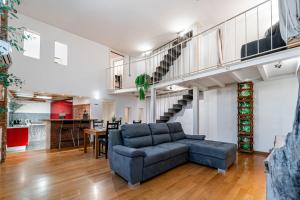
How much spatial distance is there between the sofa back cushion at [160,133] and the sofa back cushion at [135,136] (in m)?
0.20

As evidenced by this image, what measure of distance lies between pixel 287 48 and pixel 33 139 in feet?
31.3

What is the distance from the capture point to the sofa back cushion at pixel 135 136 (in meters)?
3.34

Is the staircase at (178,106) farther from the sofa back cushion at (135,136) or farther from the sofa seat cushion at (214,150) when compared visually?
the sofa back cushion at (135,136)

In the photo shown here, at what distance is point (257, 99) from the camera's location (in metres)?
4.94

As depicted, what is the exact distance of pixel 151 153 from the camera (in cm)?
300

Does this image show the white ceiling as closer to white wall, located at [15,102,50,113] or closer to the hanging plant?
the hanging plant

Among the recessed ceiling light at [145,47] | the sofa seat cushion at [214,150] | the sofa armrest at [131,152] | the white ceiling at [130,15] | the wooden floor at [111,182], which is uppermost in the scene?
the white ceiling at [130,15]

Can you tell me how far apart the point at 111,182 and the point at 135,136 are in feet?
3.30

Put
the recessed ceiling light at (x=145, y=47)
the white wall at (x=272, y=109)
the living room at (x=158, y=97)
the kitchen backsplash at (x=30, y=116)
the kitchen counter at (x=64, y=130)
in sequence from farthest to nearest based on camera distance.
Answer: the kitchen backsplash at (x=30, y=116), the recessed ceiling light at (x=145, y=47), the kitchen counter at (x=64, y=130), the white wall at (x=272, y=109), the living room at (x=158, y=97)

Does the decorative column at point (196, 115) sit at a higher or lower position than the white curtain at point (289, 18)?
lower

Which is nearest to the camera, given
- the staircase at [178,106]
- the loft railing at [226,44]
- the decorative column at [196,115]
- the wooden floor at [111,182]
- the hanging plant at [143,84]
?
the wooden floor at [111,182]

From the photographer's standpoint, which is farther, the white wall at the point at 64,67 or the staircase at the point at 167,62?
the staircase at the point at 167,62

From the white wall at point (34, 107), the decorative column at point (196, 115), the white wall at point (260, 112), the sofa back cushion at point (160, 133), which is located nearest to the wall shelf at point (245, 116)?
the white wall at point (260, 112)

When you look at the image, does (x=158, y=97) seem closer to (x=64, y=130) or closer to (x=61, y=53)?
(x=64, y=130)
